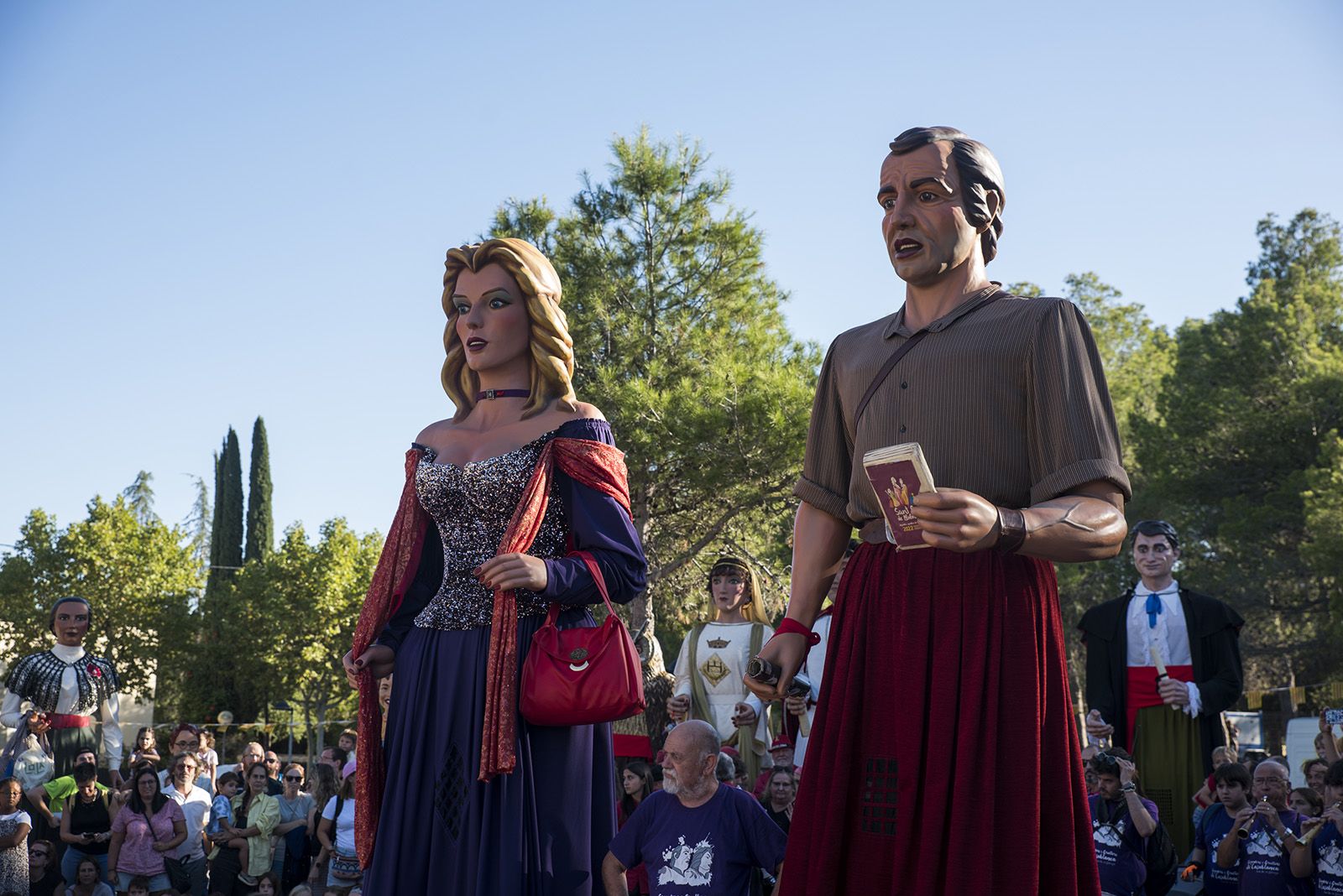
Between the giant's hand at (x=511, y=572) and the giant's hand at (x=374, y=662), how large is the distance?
51 cm

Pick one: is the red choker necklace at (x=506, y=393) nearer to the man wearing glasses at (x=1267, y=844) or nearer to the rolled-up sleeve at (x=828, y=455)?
the rolled-up sleeve at (x=828, y=455)

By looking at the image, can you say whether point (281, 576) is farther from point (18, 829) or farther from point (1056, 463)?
point (1056, 463)

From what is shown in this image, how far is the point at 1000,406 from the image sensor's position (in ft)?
8.79

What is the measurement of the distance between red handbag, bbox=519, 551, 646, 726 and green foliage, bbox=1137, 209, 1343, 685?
27819mm

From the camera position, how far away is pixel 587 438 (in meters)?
4.07

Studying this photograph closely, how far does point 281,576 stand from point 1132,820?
3475 cm

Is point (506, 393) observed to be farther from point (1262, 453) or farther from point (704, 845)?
point (1262, 453)

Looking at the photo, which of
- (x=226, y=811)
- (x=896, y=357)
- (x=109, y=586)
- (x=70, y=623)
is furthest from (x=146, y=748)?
(x=109, y=586)

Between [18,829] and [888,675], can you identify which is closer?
[888,675]

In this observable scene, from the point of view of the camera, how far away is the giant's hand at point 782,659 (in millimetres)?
2814

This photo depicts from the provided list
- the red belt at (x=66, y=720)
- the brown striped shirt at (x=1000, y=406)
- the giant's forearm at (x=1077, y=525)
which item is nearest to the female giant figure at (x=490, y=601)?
the brown striped shirt at (x=1000, y=406)

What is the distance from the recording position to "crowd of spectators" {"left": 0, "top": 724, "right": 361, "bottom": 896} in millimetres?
10055

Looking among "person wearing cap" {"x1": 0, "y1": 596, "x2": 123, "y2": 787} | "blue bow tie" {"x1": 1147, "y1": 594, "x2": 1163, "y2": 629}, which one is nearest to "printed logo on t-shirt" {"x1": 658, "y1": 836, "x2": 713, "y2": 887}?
"blue bow tie" {"x1": 1147, "y1": 594, "x2": 1163, "y2": 629}

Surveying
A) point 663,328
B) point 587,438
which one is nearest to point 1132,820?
point 587,438
